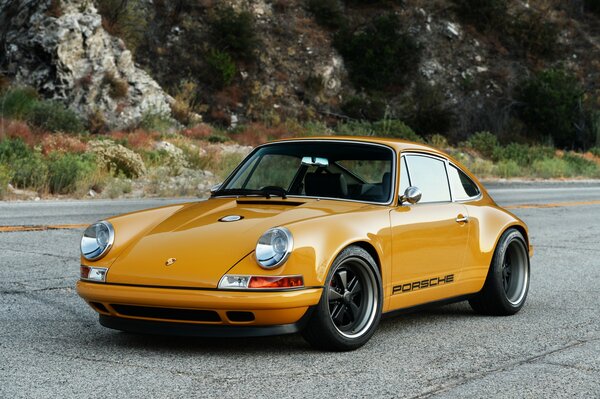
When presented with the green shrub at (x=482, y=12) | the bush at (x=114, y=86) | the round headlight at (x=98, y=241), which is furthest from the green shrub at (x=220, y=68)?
the round headlight at (x=98, y=241)

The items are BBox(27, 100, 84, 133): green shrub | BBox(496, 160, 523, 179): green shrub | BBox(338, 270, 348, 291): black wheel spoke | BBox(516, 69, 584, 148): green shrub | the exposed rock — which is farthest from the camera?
BBox(516, 69, 584, 148): green shrub

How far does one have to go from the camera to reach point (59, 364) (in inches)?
229

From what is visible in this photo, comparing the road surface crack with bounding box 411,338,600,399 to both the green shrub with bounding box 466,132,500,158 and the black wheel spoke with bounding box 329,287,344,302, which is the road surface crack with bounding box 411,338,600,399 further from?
the green shrub with bounding box 466,132,500,158

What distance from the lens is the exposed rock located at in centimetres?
3212

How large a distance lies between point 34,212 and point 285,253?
1130 cm

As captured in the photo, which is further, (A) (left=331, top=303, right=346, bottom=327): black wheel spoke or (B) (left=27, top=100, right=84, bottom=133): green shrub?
(B) (left=27, top=100, right=84, bottom=133): green shrub

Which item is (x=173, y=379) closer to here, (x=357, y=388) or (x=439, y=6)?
(x=357, y=388)

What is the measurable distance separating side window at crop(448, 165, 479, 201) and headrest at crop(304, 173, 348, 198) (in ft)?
3.55

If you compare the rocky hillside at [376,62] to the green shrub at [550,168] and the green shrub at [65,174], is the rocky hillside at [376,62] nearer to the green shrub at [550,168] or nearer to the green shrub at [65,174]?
the green shrub at [550,168]

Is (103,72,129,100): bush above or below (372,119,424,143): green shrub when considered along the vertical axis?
above

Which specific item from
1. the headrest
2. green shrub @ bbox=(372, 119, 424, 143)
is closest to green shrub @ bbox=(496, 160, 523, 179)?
green shrub @ bbox=(372, 119, 424, 143)

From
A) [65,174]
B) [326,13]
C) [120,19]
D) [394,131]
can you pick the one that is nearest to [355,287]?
[65,174]

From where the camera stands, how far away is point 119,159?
25094 millimetres

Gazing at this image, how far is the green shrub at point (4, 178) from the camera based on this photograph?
20.5 m
